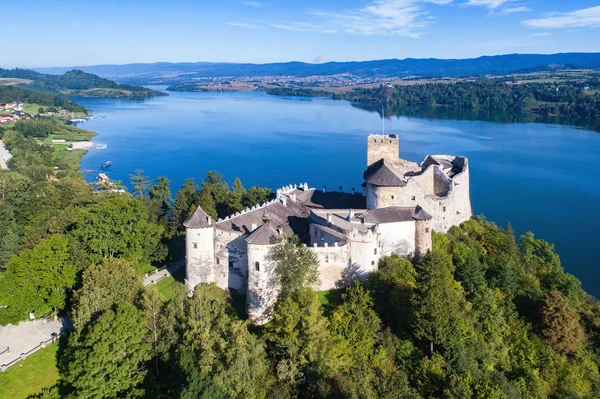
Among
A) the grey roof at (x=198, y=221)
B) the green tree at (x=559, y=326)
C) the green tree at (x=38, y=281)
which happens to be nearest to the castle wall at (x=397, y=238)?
the green tree at (x=559, y=326)

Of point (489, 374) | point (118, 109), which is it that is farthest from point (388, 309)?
point (118, 109)

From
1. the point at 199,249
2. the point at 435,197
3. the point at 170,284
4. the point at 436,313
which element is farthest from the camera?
the point at 435,197

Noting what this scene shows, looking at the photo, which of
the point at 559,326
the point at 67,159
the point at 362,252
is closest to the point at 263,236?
the point at 362,252

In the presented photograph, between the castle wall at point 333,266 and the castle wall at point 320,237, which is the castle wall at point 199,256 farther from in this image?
the castle wall at point 333,266

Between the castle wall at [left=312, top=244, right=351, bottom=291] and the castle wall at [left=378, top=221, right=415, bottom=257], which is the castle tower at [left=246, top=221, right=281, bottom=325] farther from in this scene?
the castle wall at [left=378, top=221, right=415, bottom=257]

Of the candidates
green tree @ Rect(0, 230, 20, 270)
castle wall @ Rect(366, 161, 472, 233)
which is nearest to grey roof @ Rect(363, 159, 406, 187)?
castle wall @ Rect(366, 161, 472, 233)

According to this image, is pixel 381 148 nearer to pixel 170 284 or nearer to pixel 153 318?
pixel 170 284

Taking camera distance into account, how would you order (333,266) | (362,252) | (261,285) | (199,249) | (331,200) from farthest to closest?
(331,200) < (199,249) < (362,252) < (333,266) < (261,285)

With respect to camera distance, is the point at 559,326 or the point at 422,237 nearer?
the point at 559,326
